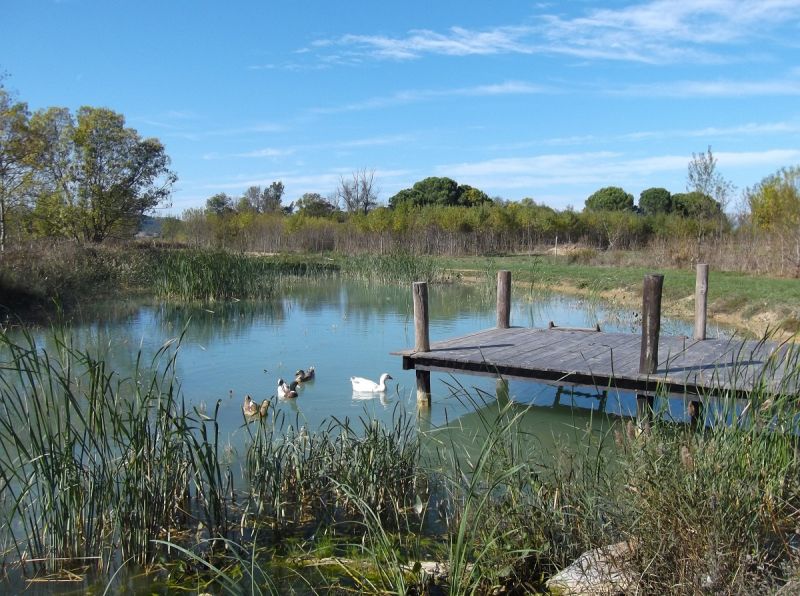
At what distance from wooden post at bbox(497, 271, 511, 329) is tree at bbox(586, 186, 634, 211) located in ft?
162

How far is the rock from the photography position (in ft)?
10.1

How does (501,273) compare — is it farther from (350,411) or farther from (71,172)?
(71,172)

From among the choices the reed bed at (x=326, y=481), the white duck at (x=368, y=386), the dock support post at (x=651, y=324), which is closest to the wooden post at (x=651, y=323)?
the dock support post at (x=651, y=324)

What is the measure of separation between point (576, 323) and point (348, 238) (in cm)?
2178

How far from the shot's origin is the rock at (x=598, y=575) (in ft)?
10.1

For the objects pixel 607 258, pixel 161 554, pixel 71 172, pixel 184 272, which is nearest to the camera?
pixel 161 554

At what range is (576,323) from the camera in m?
14.1

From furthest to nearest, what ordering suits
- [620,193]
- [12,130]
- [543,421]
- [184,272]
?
[620,193] < [12,130] < [184,272] < [543,421]

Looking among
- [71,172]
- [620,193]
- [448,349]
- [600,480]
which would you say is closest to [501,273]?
[448,349]

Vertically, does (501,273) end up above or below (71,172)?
below

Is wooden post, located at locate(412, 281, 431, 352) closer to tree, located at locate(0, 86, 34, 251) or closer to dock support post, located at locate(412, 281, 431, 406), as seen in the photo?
dock support post, located at locate(412, 281, 431, 406)

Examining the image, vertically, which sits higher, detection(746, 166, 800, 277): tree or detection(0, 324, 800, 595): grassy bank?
detection(746, 166, 800, 277): tree

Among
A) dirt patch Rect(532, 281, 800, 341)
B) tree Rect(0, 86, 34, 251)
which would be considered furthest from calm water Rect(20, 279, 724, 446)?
tree Rect(0, 86, 34, 251)

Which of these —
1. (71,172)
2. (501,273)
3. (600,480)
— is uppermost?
(71,172)
